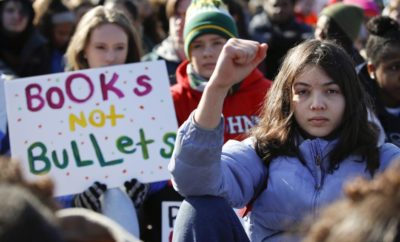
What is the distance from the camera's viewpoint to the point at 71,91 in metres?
5.36

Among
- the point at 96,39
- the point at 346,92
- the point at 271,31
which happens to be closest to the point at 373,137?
the point at 346,92

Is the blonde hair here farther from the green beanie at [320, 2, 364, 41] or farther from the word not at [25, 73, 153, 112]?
the green beanie at [320, 2, 364, 41]

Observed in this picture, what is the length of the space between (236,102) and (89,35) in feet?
3.26

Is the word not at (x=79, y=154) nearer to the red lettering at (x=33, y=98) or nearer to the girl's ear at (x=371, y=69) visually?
the red lettering at (x=33, y=98)

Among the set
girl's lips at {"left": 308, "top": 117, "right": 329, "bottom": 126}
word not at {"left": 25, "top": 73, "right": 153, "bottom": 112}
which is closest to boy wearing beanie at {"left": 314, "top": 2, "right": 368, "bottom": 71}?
word not at {"left": 25, "top": 73, "right": 153, "bottom": 112}

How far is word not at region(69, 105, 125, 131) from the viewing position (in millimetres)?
5281

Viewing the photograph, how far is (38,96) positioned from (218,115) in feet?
7.17

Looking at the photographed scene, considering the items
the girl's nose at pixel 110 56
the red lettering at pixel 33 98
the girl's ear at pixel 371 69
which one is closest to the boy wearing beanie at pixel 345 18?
the girl's ear at pixel 371 69

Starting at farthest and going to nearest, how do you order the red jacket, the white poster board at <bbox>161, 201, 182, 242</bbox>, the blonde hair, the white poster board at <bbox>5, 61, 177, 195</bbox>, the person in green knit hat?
the person in green knit hat, the blonde hair, the red jacket, the white poster board at <bbox>161, 201, 182, 242</bbox>, the white poster board at <bbox>5, 61, 177, 195</bbox>

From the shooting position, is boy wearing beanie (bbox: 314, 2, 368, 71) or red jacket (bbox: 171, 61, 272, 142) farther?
boy wearing beanie (bbox: 314, 2, 368, 71)

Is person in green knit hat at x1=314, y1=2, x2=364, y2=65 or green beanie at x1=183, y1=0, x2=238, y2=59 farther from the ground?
green beanie at x1=183, y1=0, x2=238, y2=59

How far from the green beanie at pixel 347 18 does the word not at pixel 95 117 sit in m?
2.53

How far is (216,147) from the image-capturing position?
3.36 meters

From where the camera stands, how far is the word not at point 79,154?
5.14 meters
